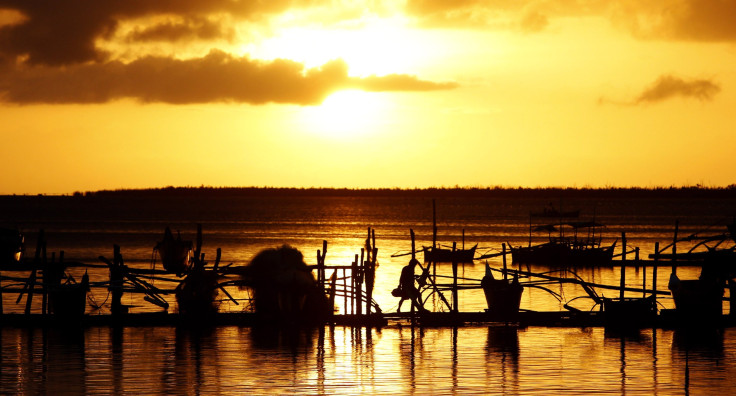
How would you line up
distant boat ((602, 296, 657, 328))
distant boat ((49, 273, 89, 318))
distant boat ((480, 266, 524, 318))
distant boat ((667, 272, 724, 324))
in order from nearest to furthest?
distant boat ((49, 273, 89, 318)) → distant boat ((602, 296, 657, 328)) → distant boat ((667, 272, 724, 324)) → distant boat ((480, 266, 524, 318))

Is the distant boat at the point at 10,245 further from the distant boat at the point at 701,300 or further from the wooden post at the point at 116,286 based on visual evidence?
the distant boat at the point at 701,300

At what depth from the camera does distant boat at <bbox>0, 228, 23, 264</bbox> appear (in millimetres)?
52531

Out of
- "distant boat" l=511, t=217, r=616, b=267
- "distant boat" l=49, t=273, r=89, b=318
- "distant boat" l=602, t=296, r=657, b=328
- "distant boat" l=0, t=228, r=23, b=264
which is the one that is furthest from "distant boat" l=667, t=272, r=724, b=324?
"distant boat" l=511, t=217, r=616, b=267

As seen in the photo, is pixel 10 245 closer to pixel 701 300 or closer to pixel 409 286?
pixel 409 286

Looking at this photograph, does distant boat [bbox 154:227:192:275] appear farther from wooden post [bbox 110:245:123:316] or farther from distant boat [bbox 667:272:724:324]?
distant boat [bbox 667:272:724:324]

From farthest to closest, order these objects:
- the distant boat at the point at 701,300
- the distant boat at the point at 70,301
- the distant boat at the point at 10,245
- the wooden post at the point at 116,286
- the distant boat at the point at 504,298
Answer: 1. the distant boat at the point at 10,245
2. the distant boat at the point at 504,298
3. the wooden post at the point at 116,286
4. the distant boat at the point at 701,300
5. the distant boat at the point at 70,301

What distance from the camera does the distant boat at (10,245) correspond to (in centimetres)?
5253

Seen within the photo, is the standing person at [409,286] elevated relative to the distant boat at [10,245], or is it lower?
lower

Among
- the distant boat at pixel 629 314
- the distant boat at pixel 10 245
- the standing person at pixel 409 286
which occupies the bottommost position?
the distant boat at pixel 629 314

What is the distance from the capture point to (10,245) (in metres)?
53.4

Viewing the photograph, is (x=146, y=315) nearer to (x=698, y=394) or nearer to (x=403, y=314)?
(x=403, y=314)

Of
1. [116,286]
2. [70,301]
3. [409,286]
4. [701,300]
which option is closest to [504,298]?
[409,286]

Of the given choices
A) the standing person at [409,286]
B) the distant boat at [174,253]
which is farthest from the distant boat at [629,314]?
the distant boat at [174,253]

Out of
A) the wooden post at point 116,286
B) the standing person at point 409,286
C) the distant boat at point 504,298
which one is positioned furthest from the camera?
the standing person at point 409,286
